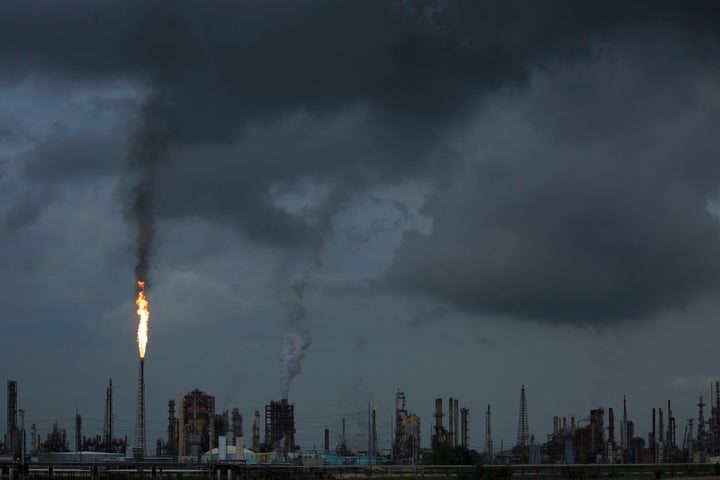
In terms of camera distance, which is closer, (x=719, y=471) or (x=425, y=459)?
(x=719, y=471)

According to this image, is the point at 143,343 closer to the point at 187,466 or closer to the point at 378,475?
the point at 187,466

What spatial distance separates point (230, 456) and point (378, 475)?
4173 centimetres

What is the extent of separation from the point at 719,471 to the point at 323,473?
61.2 meters

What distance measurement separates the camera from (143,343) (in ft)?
428

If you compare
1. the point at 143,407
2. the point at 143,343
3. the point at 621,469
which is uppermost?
the point at 143,343

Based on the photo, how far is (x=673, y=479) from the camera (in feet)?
431

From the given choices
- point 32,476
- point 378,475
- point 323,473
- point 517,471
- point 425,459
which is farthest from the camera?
point 425,459

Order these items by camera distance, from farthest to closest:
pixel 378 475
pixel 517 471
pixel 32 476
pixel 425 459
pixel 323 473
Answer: pixel 425 459 → pixel 517 471 → pixel 378 475 → pixel 323 473 → pixel 32 476

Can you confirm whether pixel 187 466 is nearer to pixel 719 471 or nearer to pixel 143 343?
pixel 143 343

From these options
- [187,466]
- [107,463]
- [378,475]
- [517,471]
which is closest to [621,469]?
Answer: [517,471]

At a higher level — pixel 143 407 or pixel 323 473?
pixel 143 407

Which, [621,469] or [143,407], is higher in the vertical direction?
[143,407]

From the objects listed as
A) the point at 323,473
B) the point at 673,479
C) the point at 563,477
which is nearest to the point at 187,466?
the point at 323,473

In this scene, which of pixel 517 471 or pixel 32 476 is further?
pixel 517 471
